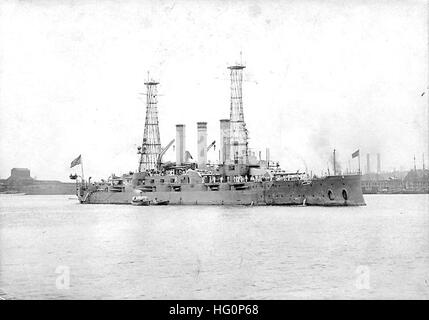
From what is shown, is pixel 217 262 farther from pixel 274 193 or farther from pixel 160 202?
pixel 160 202

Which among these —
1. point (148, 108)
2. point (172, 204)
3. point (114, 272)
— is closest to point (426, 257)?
point (114, 272)

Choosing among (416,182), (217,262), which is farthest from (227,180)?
(416,182)

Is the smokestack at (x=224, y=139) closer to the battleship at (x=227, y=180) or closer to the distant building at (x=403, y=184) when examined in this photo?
the battleship at (x=227, y=180)

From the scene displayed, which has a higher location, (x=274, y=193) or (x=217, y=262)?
(x=274, y=193)

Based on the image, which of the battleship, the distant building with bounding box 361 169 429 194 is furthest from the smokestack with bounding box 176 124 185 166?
the distant building with bounding box 361 169 429 194
